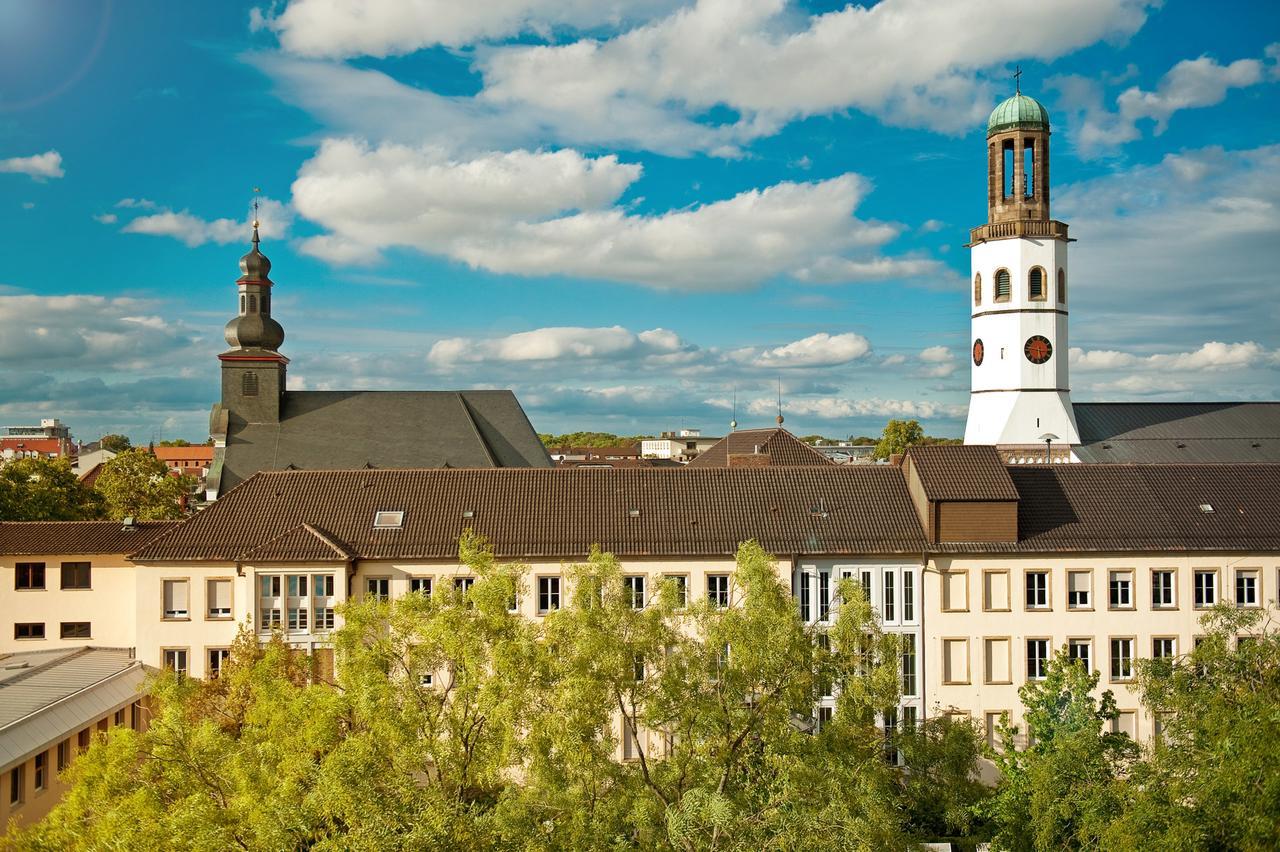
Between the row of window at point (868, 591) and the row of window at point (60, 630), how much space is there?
26855mm

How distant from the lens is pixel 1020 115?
7144 centimetres

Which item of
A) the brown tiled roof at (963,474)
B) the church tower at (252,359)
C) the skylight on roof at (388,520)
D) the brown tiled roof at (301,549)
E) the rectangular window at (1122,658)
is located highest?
the church tower at (252,359)

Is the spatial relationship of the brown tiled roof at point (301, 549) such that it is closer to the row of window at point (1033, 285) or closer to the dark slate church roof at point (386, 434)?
the dark slate church roof at point (386, 434)

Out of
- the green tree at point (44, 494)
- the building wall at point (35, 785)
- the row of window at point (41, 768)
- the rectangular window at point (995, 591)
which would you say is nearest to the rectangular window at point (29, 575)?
the row of window at point (41, 768)

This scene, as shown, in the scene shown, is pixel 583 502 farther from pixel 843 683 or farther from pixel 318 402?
pixel 318 402

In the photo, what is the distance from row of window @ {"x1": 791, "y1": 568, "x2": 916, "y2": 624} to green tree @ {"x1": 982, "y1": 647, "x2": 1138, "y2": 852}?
10763 millimetres

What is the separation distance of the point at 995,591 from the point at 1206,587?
7.85 meters

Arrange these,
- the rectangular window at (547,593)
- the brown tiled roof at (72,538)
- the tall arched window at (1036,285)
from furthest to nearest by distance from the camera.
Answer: the tall arched window at (1036,285) → the brown tiled roof at (72,538) → the rectangular window at (547,593)

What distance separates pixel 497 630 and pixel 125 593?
27043 millimetres

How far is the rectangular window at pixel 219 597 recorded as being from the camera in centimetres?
3850

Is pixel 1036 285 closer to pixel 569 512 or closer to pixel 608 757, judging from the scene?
pixel 569 512

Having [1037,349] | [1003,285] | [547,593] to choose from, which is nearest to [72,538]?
[547,593]

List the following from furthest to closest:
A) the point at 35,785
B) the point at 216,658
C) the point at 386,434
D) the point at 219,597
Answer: the point at 386,434
the point at 219,597
the point at 216,658
the point at 35,785

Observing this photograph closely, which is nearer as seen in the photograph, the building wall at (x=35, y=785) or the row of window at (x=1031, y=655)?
the building wall at (x=35, y=785)
